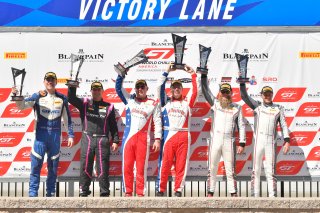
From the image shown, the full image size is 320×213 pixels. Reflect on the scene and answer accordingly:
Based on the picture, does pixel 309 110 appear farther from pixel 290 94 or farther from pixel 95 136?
pixel 95 136

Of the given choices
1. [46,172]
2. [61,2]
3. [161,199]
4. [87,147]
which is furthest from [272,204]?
[61,2]

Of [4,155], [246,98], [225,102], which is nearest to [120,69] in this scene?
[225,102]

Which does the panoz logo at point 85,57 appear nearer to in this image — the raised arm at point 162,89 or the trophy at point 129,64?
the trophy at point 129,64

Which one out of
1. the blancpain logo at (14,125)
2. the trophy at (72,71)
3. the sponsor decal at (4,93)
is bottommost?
the blancpain logo at (14,125)

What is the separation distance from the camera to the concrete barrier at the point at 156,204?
780 centimetres

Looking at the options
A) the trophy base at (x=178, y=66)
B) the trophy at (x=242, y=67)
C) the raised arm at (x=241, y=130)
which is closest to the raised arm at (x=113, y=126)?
the trophy base at (x=178, y=66)

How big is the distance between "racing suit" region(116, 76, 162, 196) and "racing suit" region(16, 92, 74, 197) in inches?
36.1

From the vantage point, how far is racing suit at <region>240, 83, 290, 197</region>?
31.1 feet

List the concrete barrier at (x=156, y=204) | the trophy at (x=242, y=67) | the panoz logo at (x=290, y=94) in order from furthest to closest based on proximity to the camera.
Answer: the panoz logo at (x=290, y=94), the trophy at (x=242, y=67), the concrete barrier at (x=156, y=204)

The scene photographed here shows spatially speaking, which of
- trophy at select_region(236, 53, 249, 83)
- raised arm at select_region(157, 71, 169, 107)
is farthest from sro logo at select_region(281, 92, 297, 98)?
raised arm at select_region(157, 71, 169, 107)

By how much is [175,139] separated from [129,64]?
4.48 ft

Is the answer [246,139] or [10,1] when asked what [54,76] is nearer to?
[10,1]

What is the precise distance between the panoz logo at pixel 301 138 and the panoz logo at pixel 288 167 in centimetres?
30

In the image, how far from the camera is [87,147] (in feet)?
30.8
